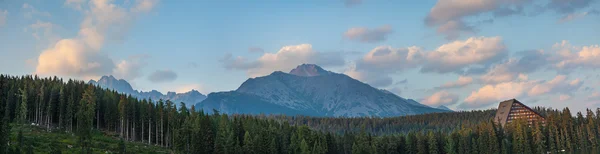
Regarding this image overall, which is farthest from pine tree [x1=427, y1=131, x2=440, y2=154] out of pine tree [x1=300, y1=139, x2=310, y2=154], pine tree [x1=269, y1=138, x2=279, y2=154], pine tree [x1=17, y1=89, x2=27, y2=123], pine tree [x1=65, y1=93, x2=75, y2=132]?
pine tree [x1=17, y1=89, x2=27, y2=123]

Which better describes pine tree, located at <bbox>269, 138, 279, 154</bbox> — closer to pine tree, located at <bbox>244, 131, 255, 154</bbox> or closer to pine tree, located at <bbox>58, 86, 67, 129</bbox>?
pine tree, located at <bbox>244, 131, 255, 154</bbox>

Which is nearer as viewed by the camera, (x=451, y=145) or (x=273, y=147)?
(x=273, y=147)

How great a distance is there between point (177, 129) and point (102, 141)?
19.7 m

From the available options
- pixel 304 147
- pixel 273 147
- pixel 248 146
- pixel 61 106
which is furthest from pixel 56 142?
pixel 304 147

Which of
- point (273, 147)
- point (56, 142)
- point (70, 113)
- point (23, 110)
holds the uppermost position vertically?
point (23, 110)

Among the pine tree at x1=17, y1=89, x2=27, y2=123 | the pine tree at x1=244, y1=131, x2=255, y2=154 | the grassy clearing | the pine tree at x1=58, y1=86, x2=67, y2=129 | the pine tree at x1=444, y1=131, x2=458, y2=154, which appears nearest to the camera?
the grassy clearing

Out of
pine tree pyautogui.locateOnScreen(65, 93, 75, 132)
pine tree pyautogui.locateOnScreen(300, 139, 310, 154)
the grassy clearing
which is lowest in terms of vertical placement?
pine tree pyautogui.locateOnScreen(300, 139, 310, 154)

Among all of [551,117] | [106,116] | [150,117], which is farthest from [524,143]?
[106,116]

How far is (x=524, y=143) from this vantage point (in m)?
160

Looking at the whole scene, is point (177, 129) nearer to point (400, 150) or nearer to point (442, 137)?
point (400, 150)

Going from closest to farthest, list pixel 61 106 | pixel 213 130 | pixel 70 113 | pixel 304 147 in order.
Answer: pixel 304 147, pixel 70 113, pixel 61 106, pixel 213 130

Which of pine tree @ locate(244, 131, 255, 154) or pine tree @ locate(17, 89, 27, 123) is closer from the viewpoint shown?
pine tree @ locate(244, 131, 255, 154)

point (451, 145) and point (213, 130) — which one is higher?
point (213, 130)

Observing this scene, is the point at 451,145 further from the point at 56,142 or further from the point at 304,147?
the point at 56,142
